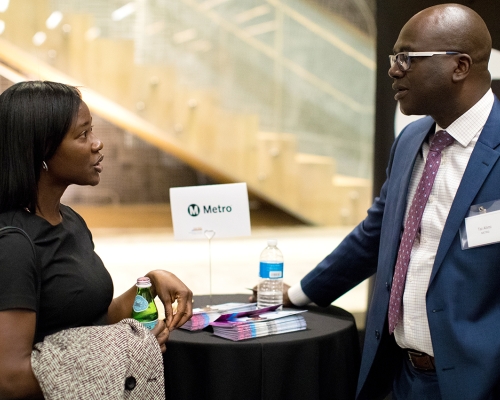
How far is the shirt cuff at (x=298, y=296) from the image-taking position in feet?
8.52

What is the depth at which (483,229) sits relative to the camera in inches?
72.1

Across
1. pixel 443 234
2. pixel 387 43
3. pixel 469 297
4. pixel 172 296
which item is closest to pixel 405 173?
pixel 443 234

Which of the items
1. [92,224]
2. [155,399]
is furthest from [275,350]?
[92,224]

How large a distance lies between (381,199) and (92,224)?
203 inches

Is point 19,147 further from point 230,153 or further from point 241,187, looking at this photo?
point 230,153

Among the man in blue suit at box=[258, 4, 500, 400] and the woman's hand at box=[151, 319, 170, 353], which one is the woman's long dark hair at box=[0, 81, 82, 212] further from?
the man in blue suit at box=[258, 4, 500, 400]

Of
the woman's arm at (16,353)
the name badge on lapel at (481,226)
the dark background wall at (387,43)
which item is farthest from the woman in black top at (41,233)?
the dark background wall at (387,43)

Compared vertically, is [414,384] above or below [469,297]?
below

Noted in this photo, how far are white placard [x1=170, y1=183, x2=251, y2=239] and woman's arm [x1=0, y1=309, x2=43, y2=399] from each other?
115 centimetres

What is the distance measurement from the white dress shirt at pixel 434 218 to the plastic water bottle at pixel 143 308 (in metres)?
0.77

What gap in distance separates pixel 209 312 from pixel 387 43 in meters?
1.63

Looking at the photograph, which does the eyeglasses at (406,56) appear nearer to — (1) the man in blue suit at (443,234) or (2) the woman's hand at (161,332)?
(1) the man in blue suit at (443,234)

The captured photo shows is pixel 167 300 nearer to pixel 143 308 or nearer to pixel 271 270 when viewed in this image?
pixel 143 308

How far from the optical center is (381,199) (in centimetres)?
241
